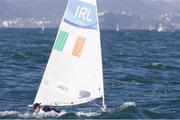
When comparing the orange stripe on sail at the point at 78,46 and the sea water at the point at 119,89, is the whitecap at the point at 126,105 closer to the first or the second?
the sea water at the point at 119,89

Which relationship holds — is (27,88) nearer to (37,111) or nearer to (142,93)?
(142,93)

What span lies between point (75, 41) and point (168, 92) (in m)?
15.4

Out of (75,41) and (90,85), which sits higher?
(75,41)

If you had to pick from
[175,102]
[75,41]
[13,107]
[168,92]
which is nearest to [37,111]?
[75,41]

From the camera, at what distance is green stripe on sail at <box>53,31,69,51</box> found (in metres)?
Result: 29.2

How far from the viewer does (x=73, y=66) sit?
2942cm

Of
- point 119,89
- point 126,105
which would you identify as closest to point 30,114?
point 126,105

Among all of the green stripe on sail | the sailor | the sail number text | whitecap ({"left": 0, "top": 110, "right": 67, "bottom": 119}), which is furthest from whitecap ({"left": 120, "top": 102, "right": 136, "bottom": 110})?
the sail number text

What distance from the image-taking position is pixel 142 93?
42469 millimetres

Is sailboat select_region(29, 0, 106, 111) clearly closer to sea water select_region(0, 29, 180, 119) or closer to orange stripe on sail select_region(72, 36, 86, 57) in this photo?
orange stripe on sail select_region(72, 36, 86, 57)

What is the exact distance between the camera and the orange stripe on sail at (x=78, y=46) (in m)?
29.1

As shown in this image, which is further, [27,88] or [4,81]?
[4,81]

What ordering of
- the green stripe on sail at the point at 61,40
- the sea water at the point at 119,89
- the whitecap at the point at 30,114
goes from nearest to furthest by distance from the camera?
the green stripe on sail at the point at 61,40, the whitecap at the point at 30,114, the sea water at the point at 119,89

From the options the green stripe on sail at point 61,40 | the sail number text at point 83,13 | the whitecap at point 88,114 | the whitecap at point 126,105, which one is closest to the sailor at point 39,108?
the green stripe on sail at point 61,40
